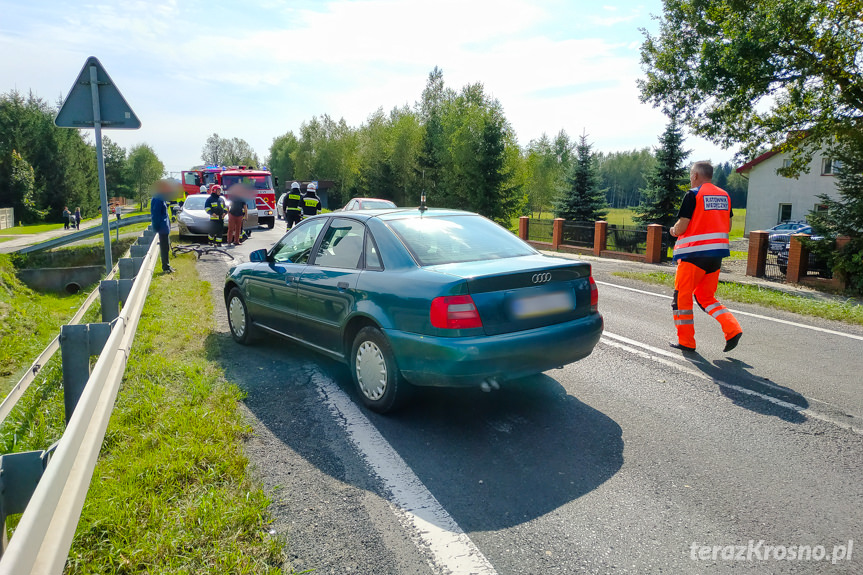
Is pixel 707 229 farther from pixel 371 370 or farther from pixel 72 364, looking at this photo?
pixel 72 364

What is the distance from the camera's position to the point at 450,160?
50500 mm

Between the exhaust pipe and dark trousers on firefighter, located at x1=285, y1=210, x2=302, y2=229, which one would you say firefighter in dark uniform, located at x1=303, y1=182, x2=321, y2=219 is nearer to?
dark trousers on firefighter, located at x1=285, y1=210, x2=302, y2=229

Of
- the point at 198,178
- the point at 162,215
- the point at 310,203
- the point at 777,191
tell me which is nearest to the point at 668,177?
the point at 777,191

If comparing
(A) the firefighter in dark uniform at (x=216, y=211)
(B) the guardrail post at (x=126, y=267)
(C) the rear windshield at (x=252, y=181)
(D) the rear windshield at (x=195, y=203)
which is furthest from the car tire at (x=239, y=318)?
(C) the rear windshield at (x=252, y=181)

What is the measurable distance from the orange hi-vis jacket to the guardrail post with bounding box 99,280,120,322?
18.7 ft

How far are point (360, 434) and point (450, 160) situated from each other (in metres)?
48.0

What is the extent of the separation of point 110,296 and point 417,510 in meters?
4.18

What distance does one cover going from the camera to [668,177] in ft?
100

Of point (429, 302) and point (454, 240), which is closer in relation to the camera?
point (429, 302)

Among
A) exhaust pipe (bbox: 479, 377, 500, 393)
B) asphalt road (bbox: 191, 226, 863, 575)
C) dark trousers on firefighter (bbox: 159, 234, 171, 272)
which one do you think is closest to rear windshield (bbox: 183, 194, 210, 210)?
dark trousers on firefighter (bbox: 159, 234, 171, 272)

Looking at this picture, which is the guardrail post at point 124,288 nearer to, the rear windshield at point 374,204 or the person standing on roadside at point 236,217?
the person standing on roadside at point 236,217

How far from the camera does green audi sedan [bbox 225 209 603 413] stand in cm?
399

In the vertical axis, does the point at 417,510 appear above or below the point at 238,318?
below

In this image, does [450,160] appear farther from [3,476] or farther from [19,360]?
[3,476]
